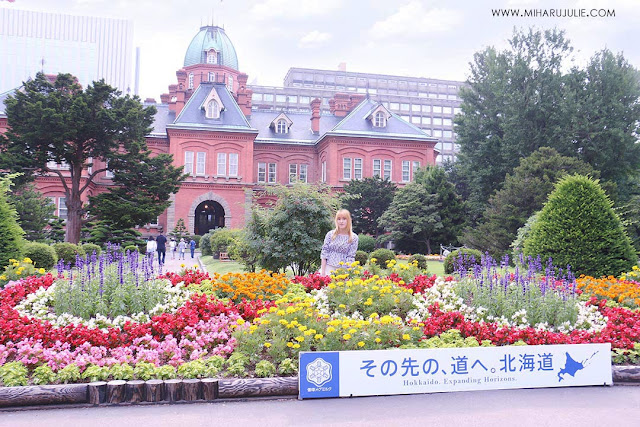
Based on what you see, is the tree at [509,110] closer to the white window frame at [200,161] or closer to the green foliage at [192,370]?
the white window frame at [200,161]

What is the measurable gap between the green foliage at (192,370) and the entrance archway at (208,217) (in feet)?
142

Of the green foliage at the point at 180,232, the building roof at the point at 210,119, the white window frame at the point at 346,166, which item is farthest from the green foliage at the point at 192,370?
the white window frame at the point at 346,166

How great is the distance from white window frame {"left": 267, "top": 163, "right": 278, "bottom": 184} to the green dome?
56.1ft

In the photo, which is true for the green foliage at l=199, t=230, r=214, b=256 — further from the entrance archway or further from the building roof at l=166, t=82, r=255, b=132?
the building roof at l=166, t=82, r=255, b=132

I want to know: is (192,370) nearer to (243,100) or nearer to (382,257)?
(382,257)

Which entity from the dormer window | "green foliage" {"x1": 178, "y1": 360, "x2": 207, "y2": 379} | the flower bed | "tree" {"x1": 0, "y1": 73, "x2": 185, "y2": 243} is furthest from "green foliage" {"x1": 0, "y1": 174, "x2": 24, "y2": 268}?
the dormer window

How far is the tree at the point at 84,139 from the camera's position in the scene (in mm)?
26750

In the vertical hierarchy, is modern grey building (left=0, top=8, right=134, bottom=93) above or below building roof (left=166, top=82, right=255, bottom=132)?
above

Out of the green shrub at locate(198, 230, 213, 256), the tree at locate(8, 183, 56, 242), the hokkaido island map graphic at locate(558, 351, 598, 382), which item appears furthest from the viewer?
the green shrub at locate(198, 230, 213, 256)

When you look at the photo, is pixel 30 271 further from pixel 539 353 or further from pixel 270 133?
pixel 270 133

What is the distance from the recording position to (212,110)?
45844mm

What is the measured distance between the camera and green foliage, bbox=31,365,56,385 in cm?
550

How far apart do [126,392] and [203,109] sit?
4291 cm

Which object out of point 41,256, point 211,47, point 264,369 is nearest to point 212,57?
point 211,47
